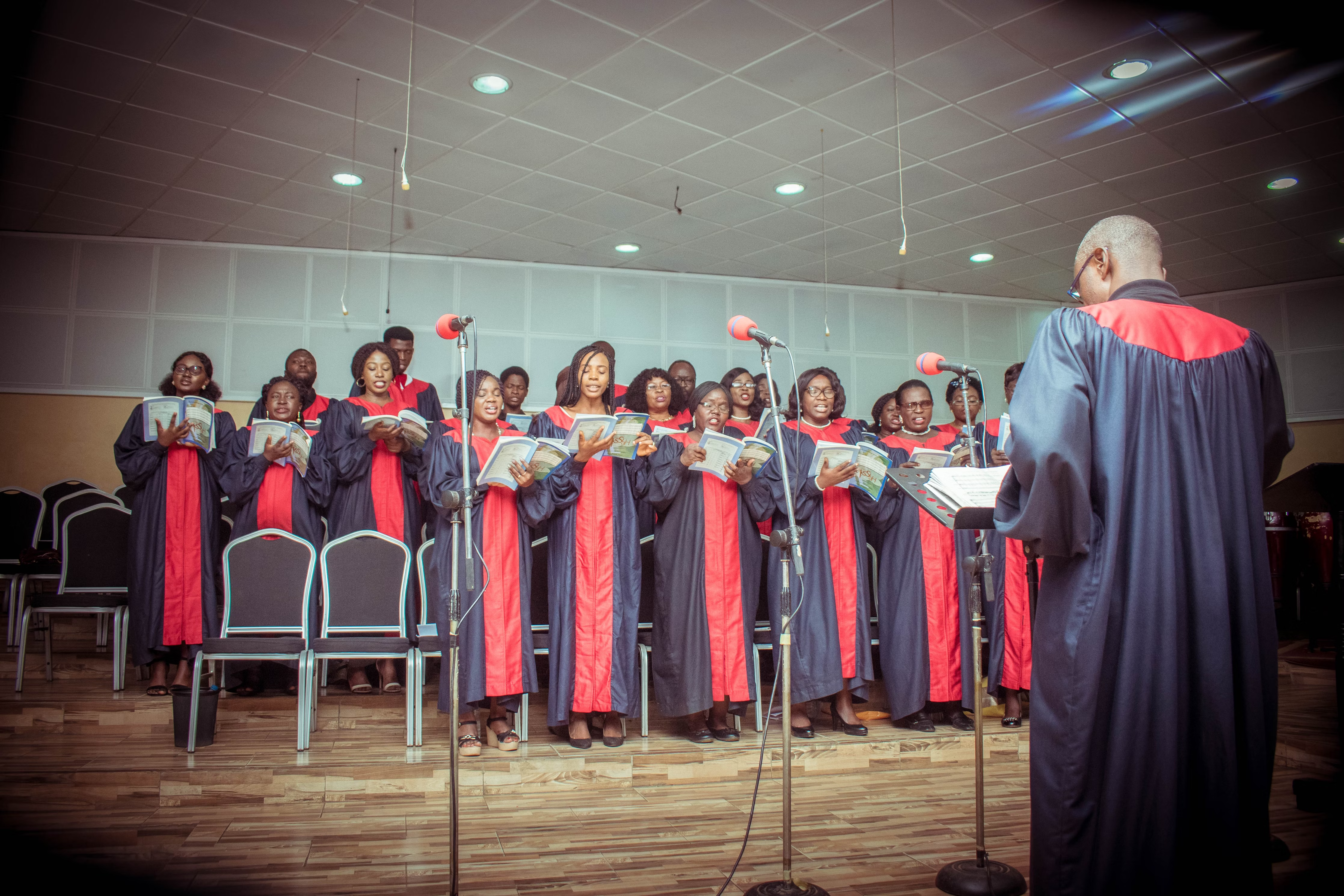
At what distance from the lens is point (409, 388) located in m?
5.95

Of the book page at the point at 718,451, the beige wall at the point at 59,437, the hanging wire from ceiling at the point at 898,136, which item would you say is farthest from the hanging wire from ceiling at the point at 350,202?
the book page at the point at 718,451

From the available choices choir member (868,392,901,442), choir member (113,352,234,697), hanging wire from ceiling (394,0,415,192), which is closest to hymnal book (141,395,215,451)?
choir member (113,352,234,697)

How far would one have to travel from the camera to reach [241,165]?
20.8 ft

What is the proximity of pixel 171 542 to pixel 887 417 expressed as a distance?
153 inches

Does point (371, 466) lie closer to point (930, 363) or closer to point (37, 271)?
point (930, 363)

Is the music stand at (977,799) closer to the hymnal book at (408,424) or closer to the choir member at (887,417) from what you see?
the choir member at (887,417)

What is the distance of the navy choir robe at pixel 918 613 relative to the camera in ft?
14.6

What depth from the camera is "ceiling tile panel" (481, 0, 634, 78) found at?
4.58 meters

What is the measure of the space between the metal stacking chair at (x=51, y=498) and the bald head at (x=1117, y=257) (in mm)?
5639

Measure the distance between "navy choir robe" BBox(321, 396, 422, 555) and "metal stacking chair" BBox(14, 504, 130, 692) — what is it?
40.3 inches

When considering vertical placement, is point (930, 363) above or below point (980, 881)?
A: above

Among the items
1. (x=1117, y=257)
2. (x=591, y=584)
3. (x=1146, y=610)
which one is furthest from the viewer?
(x=591, y=584)

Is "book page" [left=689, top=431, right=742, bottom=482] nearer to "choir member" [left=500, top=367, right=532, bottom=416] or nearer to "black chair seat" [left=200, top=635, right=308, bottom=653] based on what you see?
"black chair seat" [left=200, top=635, right=308, bottom=653]

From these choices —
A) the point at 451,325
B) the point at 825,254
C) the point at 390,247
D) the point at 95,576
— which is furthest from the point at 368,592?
the point at 825,254
